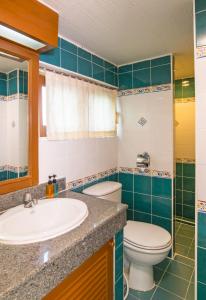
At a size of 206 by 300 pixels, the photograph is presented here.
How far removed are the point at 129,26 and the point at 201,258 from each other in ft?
5.77

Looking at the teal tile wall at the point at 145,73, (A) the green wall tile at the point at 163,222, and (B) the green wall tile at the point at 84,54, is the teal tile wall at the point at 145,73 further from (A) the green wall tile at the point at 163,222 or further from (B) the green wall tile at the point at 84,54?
(A) the green wall tile at the point at 163,222

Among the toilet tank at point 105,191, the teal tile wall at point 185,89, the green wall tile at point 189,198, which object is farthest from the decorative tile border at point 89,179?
the teal tile wall at point 185,89

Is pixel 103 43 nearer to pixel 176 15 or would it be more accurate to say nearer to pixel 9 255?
pixel 176 15

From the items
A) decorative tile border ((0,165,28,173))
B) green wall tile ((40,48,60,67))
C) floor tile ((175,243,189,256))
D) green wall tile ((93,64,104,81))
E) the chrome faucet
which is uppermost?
green wall tile ((93,64,104,81))

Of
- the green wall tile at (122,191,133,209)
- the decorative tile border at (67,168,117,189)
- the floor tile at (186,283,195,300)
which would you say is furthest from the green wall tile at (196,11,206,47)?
the floor tile at (186,283,195,300)

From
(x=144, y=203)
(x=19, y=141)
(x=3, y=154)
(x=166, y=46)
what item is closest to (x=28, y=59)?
(x=19, y=141)

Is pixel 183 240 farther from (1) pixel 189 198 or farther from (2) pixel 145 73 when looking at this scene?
(2) pixel 145 73

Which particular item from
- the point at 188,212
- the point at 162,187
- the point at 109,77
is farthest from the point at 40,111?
the point at 188,212

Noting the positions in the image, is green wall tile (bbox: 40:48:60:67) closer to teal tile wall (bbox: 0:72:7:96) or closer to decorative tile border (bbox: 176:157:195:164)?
teal tile wall (bbox: 0:72:7:96)

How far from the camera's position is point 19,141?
53.9 inches

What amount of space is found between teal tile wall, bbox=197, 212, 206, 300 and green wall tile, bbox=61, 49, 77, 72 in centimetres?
152

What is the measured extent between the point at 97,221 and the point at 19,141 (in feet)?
2.51

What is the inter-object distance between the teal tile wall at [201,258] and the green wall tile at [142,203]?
3.29 feet

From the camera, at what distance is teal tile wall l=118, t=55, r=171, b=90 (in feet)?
6.93
